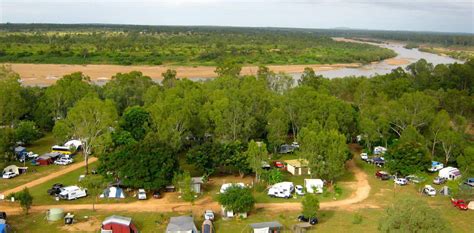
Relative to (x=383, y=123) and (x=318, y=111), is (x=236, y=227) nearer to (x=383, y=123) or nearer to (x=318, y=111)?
(x=318, y=111)

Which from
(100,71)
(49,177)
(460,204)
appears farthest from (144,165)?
(100,71)

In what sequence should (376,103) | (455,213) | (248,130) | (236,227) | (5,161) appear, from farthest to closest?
(376,103) → (248,130) → (5,161) → (455,213) → (236,227)

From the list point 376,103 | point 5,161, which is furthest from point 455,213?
point 5,161

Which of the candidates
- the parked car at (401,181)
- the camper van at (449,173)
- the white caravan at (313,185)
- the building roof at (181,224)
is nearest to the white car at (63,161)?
the building roof at (181,224)

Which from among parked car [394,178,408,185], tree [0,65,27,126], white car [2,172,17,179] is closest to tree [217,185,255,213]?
parked car [394,178,408,185]

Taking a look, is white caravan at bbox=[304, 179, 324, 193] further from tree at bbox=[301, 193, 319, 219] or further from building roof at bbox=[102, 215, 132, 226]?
building roof at bbox=[102, 215, 132, 226]

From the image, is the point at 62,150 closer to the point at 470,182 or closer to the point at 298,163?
the point at 298,163

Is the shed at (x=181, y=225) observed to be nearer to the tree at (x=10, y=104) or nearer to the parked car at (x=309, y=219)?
the parked car at (x=309, y=219)
